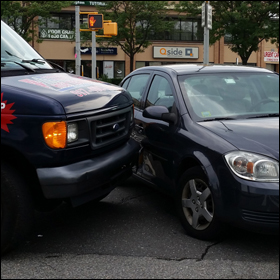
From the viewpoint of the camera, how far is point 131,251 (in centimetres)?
373

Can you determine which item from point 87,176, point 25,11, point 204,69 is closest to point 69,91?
point 87,176

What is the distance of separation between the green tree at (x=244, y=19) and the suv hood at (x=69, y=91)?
26360 mm

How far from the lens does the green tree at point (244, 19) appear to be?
29062 millimetres

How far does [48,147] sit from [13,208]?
1.72ft

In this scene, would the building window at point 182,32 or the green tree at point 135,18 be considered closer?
the green tree at point 135,18

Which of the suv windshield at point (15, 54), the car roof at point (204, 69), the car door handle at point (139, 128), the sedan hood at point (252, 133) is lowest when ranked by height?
the car door handle at point (139, 128)

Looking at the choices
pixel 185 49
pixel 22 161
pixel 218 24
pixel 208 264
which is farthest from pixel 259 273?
pixel 185 49

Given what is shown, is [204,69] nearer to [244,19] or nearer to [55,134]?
[55,134]

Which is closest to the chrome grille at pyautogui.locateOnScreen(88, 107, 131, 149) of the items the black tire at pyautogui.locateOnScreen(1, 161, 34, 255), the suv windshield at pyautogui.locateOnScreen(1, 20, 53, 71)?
the black tire at pyautogui.locateOnScreen(1, 161, 34, 255)

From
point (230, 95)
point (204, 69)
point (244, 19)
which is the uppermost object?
point (244, 19)

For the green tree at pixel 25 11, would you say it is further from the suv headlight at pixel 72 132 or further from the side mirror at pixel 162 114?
the suv headlight at pixel 72 132

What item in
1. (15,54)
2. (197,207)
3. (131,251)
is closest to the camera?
(131,251)

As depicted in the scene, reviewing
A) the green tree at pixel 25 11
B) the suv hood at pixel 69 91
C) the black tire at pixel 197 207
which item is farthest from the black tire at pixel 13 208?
the green tree at pixel 25 11

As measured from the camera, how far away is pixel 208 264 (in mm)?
3422
